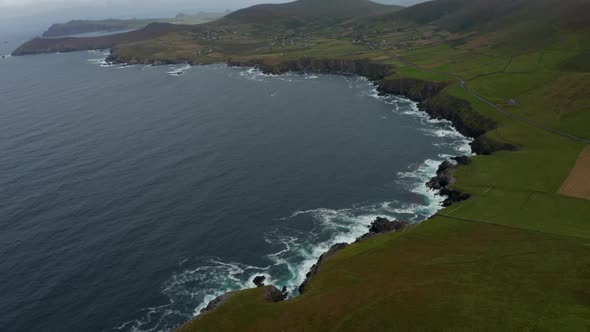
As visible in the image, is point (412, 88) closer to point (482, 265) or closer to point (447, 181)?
point (447, 181)

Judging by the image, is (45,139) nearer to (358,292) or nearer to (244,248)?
(244,248)

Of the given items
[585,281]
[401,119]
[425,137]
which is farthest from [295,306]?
[401,119]

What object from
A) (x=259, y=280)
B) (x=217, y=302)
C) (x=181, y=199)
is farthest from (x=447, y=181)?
(x=181, y=199)

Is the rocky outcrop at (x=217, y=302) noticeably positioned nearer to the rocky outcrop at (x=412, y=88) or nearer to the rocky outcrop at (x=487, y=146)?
the rocky outcrop at (x=487, y=146)

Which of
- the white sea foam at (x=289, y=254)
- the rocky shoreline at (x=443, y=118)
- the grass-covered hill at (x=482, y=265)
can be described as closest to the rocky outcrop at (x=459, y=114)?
the rocky shoreline at (x=443, y=118)

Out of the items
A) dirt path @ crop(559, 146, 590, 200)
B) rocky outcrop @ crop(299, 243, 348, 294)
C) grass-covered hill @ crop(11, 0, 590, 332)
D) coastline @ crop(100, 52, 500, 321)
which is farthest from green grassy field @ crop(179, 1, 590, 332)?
coastline @ crop(100, 52, 500, 321)

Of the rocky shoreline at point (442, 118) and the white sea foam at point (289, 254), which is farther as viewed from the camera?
the rocky shoreline at point (442, 118)
